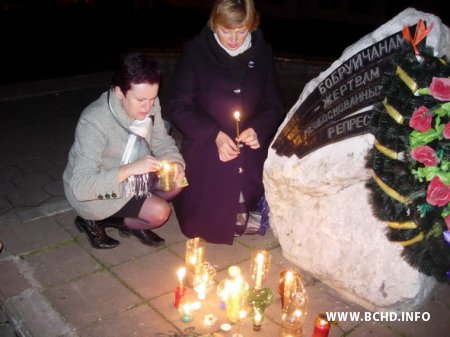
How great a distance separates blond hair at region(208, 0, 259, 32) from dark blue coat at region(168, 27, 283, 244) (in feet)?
0.79

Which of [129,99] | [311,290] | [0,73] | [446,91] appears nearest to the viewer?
[446,91]

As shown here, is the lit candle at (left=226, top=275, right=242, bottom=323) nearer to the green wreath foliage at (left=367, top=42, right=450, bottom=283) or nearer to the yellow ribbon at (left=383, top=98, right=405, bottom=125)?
the green wreath foliage at (left=367, top=42, right=450, bottom=283)

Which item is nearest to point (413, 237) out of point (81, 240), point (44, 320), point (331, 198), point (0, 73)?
point (331, 198)

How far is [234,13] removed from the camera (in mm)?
3248

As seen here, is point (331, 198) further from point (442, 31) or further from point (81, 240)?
point (81, 240)

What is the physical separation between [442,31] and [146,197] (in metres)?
2.51

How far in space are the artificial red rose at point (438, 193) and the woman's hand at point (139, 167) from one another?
186 centimetres

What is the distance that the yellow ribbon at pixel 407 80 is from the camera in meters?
2.48

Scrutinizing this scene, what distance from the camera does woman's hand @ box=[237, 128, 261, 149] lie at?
3.60m

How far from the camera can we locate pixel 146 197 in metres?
3.74

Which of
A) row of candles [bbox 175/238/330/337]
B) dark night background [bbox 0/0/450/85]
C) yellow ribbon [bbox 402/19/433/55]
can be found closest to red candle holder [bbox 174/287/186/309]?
row of candles [bbox 175/238/330/337]

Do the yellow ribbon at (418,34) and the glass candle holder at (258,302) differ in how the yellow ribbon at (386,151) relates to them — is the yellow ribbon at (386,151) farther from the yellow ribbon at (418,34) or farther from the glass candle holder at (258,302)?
the glass candle holder at (258,302)

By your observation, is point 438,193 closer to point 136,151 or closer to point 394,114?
point 394,114

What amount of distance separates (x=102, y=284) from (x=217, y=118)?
160 cm
